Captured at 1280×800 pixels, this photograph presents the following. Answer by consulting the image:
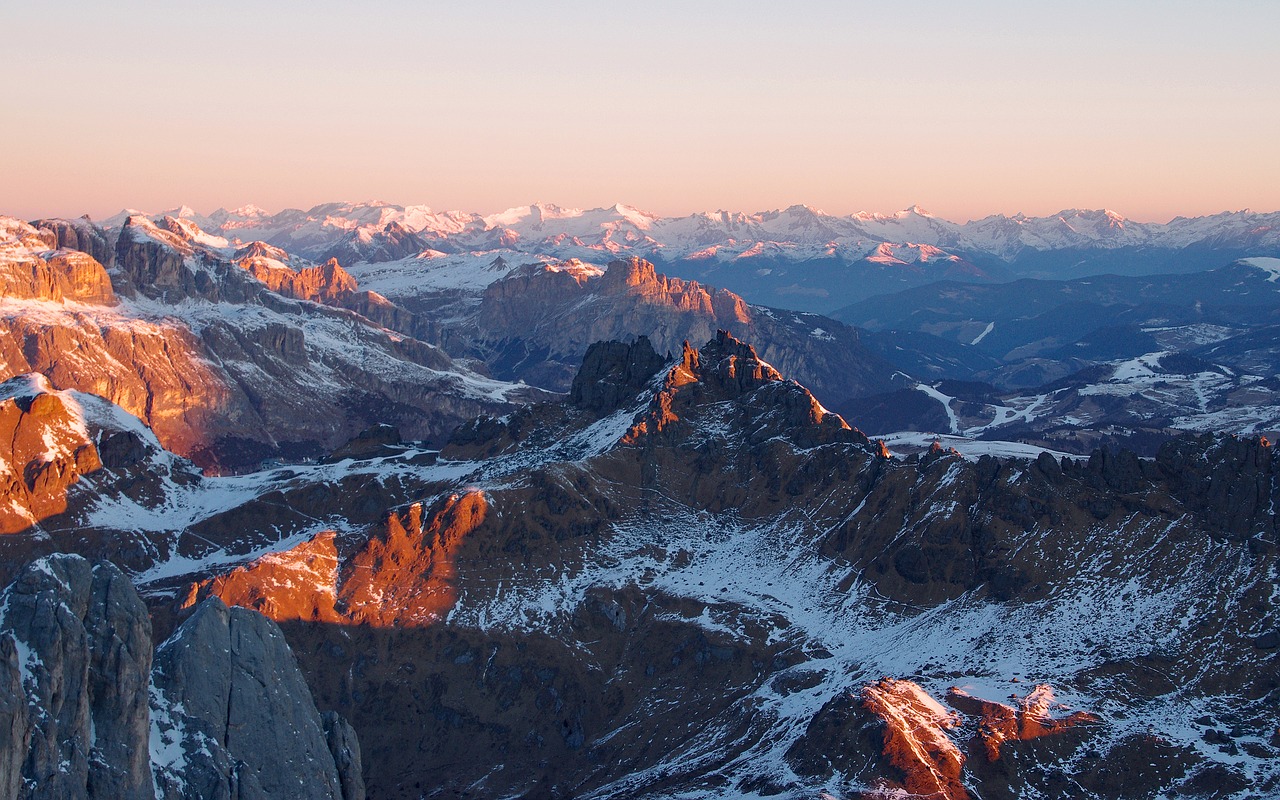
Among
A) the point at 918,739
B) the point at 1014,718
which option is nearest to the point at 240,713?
the point at 918,739

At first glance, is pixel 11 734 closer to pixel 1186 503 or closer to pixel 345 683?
pixel 345 683

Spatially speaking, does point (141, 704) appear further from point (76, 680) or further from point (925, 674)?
point (925, 674)

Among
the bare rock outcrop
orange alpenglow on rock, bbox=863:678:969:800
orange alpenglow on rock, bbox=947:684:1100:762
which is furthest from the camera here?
orange alpenglow on rock, bbox=947:684:1100:762

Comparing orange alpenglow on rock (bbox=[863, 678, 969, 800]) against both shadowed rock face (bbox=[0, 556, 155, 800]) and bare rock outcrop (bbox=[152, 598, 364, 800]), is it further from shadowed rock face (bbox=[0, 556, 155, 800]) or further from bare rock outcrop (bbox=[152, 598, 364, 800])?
shadowed rock face (bbox=[0, 556, 155, 800])

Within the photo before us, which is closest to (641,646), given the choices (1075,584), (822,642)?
(822,642)

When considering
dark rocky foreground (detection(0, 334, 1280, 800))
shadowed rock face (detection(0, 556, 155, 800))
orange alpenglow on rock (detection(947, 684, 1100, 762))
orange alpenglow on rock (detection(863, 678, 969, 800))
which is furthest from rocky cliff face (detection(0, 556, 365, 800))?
orange alpenglow on rock (detection(947, 684, 1100, 762))

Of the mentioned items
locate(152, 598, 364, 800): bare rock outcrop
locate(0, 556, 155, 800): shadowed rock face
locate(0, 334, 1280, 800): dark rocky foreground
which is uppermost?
locate(0, 556, 155, 800): shadowed rock face
